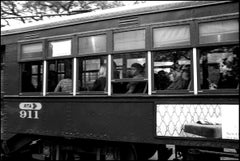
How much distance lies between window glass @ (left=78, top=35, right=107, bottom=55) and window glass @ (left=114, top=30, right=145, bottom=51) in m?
0.23

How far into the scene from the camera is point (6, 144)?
5.76m

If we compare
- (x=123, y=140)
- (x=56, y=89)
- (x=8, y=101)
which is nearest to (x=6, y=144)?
(x=8, y=101)

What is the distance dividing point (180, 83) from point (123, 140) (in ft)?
4.01

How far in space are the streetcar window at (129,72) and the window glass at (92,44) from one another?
303 millimetres

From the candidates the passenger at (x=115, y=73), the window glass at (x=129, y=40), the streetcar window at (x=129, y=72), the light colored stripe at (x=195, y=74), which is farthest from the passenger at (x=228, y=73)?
the passenger at (x=115, y=73)

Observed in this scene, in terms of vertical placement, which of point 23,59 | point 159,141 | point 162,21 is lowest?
point 159,141

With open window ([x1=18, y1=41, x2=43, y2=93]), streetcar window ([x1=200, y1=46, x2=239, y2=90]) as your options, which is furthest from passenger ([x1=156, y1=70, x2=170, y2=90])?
open window ([x1=18, y1=41, x2=43, y2=93])

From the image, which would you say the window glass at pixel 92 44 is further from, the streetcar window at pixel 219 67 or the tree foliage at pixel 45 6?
the tree foliage at pixel 45 6

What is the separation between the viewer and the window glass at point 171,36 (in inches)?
161

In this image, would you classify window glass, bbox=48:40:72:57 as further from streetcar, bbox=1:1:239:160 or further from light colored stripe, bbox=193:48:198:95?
light colored stripe, bbox=193:48:198:95

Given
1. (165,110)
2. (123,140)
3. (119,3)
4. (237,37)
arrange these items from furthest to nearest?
(119,3)
(123,140)
(165,110)
(237,37)

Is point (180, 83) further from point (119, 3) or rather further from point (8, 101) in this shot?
point (119, 3)

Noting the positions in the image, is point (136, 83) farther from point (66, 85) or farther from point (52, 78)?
point (52, 78)

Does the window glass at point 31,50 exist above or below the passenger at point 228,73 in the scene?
above
